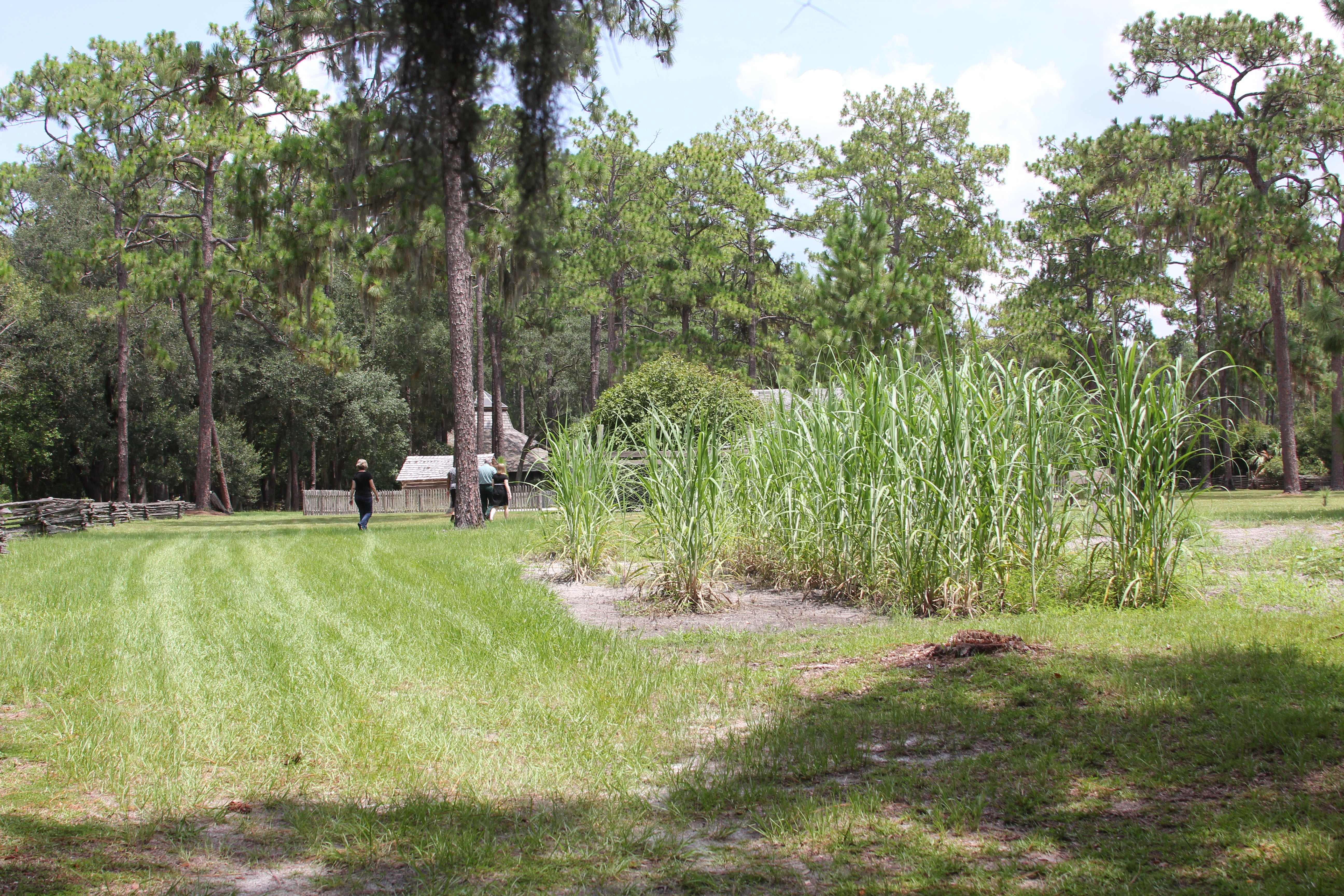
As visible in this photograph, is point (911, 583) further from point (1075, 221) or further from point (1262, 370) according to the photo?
point (1262, 370)

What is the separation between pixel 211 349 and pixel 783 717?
96.3 ft

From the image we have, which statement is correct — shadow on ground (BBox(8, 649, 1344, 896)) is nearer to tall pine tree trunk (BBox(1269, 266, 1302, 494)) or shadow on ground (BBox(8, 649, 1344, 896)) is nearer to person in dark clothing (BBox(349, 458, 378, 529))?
person in dark clothing (BBox(349, 458, 378, 529))

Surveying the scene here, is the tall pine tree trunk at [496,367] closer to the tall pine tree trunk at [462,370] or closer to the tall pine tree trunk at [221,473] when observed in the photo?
the tall pine tree trunk at [221,473]

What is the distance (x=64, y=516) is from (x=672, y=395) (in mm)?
14644

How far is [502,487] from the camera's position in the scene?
803 inches

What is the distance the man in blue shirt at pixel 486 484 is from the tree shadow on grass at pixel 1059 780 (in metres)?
16.1

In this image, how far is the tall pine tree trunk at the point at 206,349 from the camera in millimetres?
28391

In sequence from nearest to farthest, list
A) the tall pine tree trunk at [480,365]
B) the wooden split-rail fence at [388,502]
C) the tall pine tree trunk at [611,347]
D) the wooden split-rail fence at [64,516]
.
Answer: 1. the wooden split-rail fence at [64,516]
2. the tall pine tree trunk at [480,365]
3. the tall pine tree trunk at [611,347]
4. the wooden split-rail fence at [388,502]

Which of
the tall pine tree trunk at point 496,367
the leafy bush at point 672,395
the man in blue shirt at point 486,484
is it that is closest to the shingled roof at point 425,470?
the tall pine tree trunk at point 496,367

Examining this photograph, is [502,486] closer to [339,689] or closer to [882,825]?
[339,689]

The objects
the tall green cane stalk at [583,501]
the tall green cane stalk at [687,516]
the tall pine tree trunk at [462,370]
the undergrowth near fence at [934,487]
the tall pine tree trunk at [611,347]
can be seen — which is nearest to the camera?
the undergrowth near fence at [934,487]

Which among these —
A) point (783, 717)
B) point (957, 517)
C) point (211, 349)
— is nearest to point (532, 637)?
point (783, 717)

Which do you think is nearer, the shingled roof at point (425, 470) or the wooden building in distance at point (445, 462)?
the wooden building in distance at point (445, 462)

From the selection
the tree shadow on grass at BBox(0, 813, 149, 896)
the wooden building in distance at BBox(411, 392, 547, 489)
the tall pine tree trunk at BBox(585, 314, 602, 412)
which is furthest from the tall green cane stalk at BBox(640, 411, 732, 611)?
the wooden building in distance at BBox(411, 392, 547, 489)
